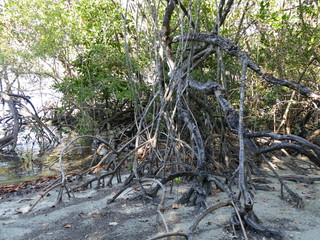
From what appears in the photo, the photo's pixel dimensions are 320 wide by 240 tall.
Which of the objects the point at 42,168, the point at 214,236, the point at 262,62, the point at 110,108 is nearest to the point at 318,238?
the point at 214,236

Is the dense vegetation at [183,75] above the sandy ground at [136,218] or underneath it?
above

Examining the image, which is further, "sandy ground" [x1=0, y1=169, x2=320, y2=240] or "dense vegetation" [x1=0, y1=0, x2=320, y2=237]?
"dense vegetation" [x1=0, y1=0, x2=320, y2=237]

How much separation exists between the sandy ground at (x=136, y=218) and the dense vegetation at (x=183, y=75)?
0.65 feet

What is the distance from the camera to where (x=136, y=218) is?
261 centimetres

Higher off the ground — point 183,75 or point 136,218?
point 183,75

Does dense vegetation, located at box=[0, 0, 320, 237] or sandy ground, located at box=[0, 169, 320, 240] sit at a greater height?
dense vegetation, located at box=[0, 0, 320, 237]

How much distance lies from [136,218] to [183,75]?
54.6 inches

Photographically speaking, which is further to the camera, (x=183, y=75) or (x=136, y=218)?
(x=183, y=75)

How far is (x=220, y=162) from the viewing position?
3881mm

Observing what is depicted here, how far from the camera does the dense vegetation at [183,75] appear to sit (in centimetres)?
295

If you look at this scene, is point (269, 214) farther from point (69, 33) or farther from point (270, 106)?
point (69, 33)

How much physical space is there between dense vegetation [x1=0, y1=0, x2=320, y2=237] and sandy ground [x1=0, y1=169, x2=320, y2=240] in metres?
0.20

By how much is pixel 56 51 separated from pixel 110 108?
7.25 feet

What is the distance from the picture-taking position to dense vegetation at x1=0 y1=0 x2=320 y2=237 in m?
2.95
